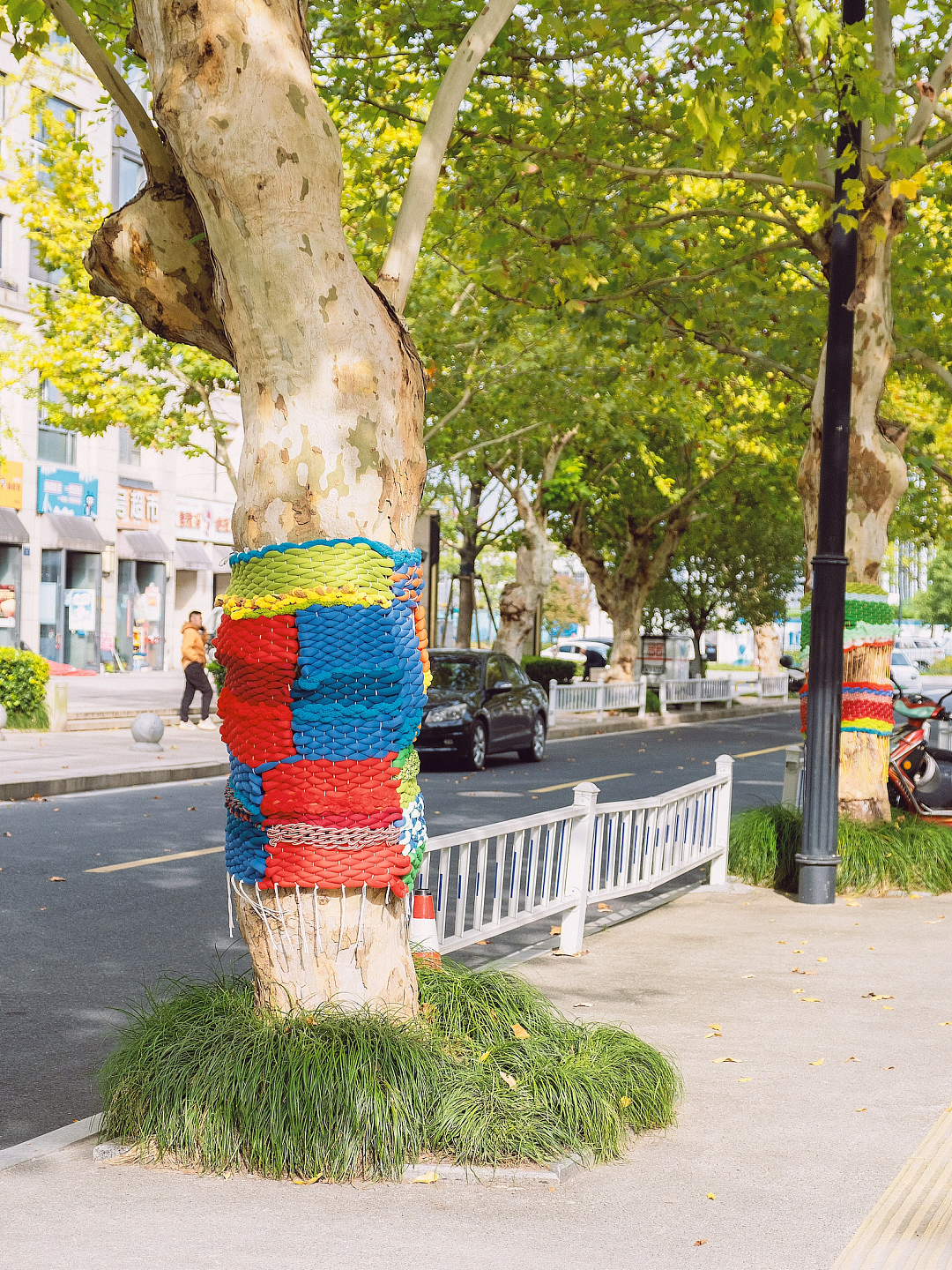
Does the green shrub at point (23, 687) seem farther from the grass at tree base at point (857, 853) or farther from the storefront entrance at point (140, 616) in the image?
the storefront entrance at point (140, 616)

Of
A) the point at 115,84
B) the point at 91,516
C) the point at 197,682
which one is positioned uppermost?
the point at 91,516

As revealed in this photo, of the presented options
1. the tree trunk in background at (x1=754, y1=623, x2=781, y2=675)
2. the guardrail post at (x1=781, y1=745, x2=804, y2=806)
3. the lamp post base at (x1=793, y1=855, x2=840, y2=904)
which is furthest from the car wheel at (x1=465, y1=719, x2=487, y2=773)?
the tree trunk in background at (x1=754, y1=623, x2=781, y2=675)

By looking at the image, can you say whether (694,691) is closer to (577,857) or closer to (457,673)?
(457,673)

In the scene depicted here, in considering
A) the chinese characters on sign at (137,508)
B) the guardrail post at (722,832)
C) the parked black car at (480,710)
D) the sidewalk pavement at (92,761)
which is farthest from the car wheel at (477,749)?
the chinese characters on sign at (137,508)

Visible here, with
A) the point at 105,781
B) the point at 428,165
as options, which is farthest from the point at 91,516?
the point at 428,165

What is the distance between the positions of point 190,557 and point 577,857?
1424 inches

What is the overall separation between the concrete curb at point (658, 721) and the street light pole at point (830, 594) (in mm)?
16252

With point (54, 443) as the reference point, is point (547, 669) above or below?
below

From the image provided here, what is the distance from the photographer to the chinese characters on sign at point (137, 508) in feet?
130

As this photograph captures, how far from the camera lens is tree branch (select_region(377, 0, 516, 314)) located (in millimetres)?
5176

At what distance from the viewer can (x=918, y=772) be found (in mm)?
11859

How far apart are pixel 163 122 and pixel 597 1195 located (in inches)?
144

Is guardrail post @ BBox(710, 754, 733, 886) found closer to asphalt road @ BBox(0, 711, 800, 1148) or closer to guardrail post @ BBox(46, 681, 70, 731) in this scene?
asphalt road @ BBox(0, 711, 800, 1148)

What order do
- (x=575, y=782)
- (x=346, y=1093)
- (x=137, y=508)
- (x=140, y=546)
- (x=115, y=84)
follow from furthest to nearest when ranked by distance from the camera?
(x=137, y=508)
(x=140, y=546)
(x=575, y=782)
(x=115, y=84)
(x=346, y=1093)
